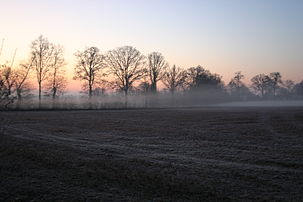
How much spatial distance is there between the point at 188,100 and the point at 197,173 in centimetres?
6734

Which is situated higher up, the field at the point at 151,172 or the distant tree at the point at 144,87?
the distant tree at the point at 144,87

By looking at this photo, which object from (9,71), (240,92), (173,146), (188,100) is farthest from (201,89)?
(9,71)

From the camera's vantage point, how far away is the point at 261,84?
106312 millimetres

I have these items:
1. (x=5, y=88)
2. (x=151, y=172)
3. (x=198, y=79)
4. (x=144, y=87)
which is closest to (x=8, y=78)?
(x=5, y=88)

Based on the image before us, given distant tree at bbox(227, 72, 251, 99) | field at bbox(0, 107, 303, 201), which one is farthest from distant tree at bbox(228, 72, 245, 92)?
field at bbox(0, 107, 303, 201)

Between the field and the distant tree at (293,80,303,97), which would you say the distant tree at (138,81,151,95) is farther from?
the distant tree at (293,80,303,97)

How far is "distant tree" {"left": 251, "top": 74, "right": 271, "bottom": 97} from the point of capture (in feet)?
343

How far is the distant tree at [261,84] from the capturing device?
104688 millimetres

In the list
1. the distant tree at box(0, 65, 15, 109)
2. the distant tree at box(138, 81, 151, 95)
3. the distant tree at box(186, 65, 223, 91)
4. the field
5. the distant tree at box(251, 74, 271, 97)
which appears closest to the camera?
the field

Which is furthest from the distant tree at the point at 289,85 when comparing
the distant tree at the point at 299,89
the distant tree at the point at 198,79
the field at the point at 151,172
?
the field at the point at 151,172

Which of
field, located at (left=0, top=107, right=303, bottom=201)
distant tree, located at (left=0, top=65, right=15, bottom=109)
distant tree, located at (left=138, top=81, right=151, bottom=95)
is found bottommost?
field, located at (left=0, top=107, right=303, bottom=201)

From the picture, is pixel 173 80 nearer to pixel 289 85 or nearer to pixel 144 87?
pixel 144 87

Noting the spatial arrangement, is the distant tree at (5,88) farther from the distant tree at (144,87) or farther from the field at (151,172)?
the distant tree at (144,87)

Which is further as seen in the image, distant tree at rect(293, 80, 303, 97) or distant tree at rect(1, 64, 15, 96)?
distant tree at rect(293, 80, 303, 97)
